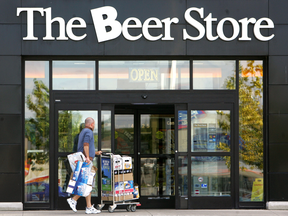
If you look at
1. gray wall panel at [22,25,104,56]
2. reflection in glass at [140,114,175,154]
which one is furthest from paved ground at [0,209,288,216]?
gray wall panel at [22,25,104,56]

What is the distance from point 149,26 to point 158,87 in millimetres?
1406

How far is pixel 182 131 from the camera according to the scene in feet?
29.2

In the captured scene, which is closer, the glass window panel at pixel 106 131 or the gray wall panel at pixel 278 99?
the gray wall panel at pixel 278 99

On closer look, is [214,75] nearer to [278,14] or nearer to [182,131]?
[182,131]

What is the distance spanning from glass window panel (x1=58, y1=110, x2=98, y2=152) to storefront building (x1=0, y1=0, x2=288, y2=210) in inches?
0.9

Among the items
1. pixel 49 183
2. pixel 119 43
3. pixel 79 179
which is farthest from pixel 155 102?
pixel 49 183

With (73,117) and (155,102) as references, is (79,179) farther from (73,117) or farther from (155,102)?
(155,102)

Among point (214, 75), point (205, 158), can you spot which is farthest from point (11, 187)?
Result: point (214, 75)

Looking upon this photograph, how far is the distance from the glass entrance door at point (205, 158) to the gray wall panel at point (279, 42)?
165 cm

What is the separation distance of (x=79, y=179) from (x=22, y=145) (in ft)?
5.63

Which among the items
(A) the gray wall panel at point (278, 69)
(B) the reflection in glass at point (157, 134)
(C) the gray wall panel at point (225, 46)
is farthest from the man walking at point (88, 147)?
(A) the gray wall panel at point (278, 69)

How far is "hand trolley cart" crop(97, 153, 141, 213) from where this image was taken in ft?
27.0

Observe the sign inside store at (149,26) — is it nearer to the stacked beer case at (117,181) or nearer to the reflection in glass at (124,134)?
the reflection in glass at (124,134)

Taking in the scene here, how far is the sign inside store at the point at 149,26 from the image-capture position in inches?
341
